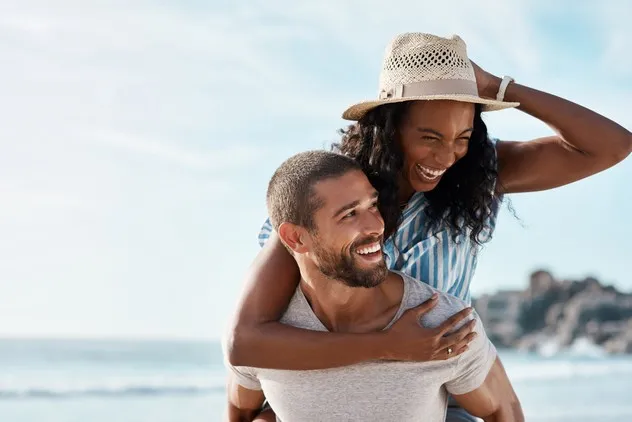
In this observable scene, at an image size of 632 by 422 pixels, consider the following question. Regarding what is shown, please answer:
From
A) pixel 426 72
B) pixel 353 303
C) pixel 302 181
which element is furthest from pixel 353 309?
pixel 426 72

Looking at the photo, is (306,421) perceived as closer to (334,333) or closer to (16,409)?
(334,333)

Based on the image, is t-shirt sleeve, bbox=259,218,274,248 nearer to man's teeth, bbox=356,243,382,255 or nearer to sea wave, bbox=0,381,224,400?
man's teeth, bbox=356,243,382,255

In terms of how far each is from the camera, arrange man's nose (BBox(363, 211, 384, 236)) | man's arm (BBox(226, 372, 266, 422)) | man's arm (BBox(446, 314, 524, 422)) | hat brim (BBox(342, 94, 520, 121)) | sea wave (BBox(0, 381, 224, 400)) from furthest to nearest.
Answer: sea wave (BBox(0, 381, 224, 400)), man's arm (BBox(226, 372, 266, 422)), hat brim (BBox(342, 94, 520, 121)), man's arm (BBox(446, 314, 524, 422)), man's nose (BBox(363, 211, 384, 236))

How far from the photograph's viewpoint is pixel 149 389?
17.2m

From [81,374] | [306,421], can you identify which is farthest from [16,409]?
[306,421]

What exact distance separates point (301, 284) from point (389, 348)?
1.23 feet

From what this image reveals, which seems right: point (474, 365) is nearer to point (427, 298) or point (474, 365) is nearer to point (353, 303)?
point (427, 298)

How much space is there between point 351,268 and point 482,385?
52 centimetres

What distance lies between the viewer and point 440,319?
9.64 ft

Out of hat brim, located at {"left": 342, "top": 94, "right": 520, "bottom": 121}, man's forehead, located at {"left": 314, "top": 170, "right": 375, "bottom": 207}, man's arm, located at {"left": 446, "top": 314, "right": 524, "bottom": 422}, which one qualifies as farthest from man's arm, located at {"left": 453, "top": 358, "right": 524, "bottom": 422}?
hat brim, located at {"left": 342, "top": 94, "right": 520, "bottom": 121}

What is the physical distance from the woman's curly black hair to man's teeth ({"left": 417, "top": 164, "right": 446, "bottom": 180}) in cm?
9

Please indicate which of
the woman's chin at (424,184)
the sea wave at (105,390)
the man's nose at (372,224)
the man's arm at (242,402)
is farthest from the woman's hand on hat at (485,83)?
the sea wave at (105,390)

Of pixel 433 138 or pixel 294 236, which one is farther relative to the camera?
pixel 433 138

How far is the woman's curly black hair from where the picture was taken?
328 cm
